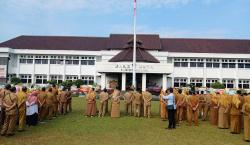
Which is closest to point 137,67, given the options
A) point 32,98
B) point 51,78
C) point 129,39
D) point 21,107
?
point 129,39

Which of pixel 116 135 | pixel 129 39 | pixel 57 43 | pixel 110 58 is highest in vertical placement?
pixel 129 39

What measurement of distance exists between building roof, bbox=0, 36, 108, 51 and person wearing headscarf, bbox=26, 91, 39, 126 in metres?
37.5

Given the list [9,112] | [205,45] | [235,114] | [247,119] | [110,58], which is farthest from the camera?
[205,45]

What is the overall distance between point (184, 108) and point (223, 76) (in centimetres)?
3503

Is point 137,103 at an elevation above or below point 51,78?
below

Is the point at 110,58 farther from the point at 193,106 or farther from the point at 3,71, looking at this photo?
the point at 193,106

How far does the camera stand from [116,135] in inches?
410

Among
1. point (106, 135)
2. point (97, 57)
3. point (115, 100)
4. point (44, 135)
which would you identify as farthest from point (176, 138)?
point (97, 57)

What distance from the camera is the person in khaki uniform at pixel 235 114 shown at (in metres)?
11.4

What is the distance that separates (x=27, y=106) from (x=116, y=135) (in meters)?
4.16

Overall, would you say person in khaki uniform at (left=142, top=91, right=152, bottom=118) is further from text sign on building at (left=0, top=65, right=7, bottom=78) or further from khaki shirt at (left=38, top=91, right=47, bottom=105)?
text sign on building at (left=0, top=65, right=7, bottom=78)

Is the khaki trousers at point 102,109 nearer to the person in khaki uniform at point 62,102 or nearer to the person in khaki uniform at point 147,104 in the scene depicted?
the person in khaki uniform at point 62,102

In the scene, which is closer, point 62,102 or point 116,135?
point 116,135

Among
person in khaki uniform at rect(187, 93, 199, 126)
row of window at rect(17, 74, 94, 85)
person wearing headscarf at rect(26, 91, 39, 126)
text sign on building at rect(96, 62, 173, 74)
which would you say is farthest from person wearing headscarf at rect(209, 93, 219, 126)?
row of window at rect(17, 74, 94, 85)
